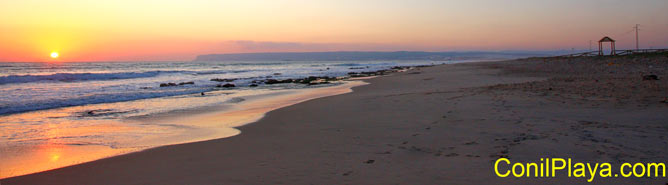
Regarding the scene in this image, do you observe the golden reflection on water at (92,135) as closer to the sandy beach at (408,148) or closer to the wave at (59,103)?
the sandy beach at (408,148)

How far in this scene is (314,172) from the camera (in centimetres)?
470

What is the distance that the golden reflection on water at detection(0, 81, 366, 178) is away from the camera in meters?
6.07

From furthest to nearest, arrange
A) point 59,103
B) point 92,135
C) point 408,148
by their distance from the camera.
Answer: point 59,103 < point 92,135 < point 408,148

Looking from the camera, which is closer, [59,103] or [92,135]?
[92,135]

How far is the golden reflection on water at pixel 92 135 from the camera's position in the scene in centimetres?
607

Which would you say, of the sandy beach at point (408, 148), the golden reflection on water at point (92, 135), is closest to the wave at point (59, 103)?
the golden reflection on water at point (92, 135)

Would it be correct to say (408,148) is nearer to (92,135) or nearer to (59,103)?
(92,135)

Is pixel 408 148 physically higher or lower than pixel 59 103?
lower

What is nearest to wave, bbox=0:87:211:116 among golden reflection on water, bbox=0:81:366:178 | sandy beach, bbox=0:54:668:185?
golden reflection on water, bbox=0:81:366:178

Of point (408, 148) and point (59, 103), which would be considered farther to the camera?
point (59, 103)

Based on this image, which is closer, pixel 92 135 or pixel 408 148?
pixel 408 148

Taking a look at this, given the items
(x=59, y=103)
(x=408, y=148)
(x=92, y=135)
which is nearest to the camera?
(x=408, y=148)

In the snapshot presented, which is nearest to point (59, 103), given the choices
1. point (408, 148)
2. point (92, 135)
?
point (92, 135)

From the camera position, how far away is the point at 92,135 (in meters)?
8.23
